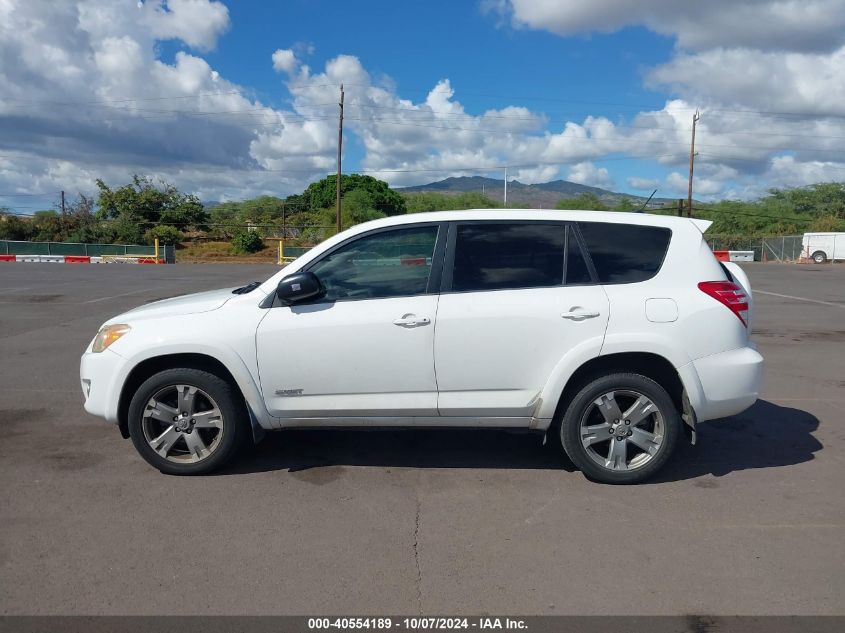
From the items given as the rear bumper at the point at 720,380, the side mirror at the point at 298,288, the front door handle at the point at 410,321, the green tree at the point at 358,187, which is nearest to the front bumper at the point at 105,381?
the side mirror at the point at 298,288

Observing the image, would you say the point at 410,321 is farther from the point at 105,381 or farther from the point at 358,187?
the point at 358,187

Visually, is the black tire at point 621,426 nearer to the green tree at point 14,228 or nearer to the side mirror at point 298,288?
the side mirror at point 298,288

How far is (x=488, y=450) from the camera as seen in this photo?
536 centimetres

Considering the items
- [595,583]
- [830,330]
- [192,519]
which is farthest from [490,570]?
[830,330]

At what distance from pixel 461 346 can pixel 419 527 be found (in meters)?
1.17

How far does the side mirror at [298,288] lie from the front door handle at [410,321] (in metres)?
0.58

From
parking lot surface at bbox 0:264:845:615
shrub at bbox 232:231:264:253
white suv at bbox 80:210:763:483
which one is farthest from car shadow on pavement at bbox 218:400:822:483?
shrub at bbox 232:231:264:253

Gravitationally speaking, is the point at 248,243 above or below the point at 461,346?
above

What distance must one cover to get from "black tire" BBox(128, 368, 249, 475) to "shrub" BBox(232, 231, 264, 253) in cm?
5218

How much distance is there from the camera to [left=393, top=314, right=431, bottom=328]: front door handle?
14.6 ft

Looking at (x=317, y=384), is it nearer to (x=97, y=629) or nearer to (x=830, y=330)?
(x=97, y=629)

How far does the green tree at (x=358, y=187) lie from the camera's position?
240ft

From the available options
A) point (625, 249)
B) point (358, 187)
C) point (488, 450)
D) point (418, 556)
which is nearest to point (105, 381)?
point (418, 556)

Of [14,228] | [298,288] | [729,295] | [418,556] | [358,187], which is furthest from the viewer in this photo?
[358,187]
